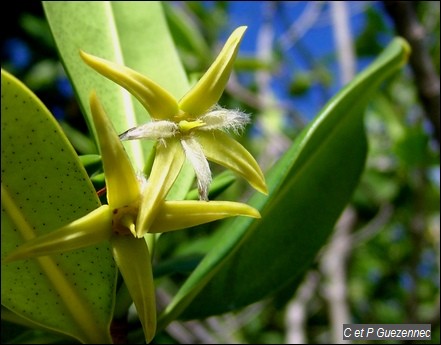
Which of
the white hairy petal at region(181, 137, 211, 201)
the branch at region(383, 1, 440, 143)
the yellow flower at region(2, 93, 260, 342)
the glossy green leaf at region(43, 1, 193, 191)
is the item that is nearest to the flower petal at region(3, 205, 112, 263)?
the yellow flower at region(2, 93, 260, 342)

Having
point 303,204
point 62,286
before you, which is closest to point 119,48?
point 303,204

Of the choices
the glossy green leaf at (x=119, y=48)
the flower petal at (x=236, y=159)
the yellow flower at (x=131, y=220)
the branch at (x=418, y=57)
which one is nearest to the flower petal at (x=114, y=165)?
the yellow flower at (x=131, y=220)

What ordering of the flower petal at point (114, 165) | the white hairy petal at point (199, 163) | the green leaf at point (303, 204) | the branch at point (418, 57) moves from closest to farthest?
the flower petal at point (114, 165) → the white hairy petal at point (199, 163) → the green leaf at point (303, 204) → the branch at point (418, 57)

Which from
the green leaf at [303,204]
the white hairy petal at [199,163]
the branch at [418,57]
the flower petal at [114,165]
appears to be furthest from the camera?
the branch at [418,57]

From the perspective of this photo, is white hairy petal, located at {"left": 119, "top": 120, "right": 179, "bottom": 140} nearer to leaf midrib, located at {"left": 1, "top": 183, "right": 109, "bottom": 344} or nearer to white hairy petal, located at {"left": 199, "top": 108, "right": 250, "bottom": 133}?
white hairy petal, located at {"left": 199, "top": 108, "right": 250, "bottom": 133}

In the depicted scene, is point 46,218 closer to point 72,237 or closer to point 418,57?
point 72,237

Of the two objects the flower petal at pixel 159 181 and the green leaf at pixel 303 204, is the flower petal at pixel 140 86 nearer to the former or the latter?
the flower petal at pixel 159 181
